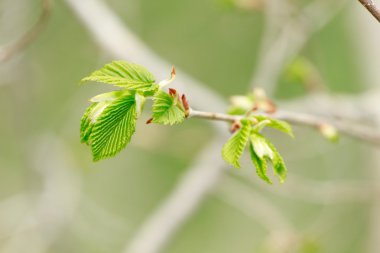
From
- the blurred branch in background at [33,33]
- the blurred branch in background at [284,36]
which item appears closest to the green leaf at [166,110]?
the blurred branch in background at [33,33]

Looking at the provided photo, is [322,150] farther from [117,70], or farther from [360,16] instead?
[117,70]

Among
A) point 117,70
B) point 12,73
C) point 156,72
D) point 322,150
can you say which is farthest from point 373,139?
point 322,150

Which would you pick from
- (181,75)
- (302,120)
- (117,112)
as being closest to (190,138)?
(181,75)

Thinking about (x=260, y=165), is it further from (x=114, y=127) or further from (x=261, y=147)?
(x=114, y=127)

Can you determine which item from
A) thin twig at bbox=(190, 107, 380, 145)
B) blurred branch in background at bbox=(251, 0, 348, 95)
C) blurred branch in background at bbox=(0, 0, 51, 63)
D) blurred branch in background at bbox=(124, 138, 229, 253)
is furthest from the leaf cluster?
→ blurred branch in background at bbox=(251, 0, 348, 95)

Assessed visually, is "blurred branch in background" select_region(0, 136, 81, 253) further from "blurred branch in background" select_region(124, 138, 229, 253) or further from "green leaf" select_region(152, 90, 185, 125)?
"green leaf" select_region(152, 90, 185, 125)
